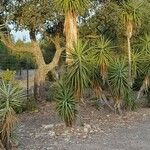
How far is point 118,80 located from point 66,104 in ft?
10.3

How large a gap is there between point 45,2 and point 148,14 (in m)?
5.92

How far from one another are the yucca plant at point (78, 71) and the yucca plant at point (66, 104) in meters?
0.37

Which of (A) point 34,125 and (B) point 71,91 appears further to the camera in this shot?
(A) point 34,125

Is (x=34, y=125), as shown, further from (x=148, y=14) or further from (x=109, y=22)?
(x=148, y=14)

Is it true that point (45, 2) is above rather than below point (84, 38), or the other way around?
above

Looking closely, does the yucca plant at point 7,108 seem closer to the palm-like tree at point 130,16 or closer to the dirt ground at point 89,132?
the dirt ground at point 89,132

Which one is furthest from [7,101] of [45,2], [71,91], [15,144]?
[45,2]

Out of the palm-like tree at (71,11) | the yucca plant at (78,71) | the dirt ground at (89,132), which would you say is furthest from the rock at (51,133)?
the palm-like tree at (71,11)

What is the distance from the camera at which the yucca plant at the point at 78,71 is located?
54.7 ft

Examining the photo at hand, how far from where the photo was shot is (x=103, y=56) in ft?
59.5

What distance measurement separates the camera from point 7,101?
12.5 m

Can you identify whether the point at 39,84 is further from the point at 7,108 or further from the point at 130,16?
the point at 7,108

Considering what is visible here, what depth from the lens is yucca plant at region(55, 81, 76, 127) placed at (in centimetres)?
1597

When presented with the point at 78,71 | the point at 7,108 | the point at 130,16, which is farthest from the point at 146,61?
the point at 7,108
